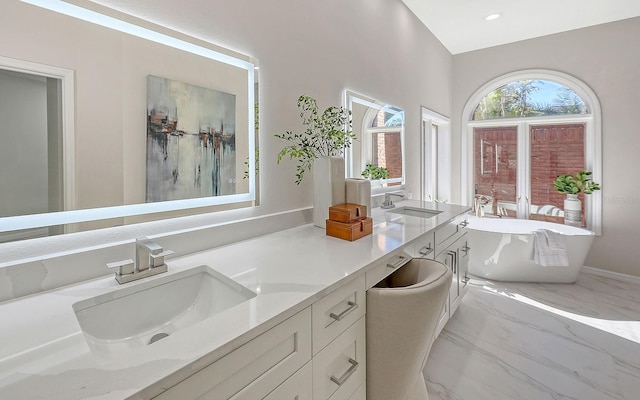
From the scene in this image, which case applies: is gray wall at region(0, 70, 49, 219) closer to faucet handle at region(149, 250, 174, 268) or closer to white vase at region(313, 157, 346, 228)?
faucet handle at region(149, 250, 174, 268)

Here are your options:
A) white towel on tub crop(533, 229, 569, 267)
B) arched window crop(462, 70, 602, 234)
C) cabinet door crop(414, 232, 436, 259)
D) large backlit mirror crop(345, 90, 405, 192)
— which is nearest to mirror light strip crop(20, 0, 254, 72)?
large backlit mirror crop(345, 90, 405, 192)

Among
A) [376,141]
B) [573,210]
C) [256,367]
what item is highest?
[376,141]

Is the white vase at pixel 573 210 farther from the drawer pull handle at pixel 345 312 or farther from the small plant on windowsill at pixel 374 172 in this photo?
the drawer pull handle at pixel 345 312

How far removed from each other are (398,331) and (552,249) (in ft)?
8.73

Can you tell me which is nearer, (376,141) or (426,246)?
(426,246)

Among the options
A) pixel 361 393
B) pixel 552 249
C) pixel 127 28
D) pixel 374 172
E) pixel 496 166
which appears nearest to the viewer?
pixel 127 28

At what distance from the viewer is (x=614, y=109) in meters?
3.29

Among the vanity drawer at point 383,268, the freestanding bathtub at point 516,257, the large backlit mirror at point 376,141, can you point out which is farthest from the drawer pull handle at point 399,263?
the freestanding bathtub at point 516,257

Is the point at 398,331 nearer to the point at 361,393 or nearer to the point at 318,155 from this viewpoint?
the point at 361,393

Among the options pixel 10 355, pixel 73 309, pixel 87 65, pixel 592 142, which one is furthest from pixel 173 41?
pixel 592 142

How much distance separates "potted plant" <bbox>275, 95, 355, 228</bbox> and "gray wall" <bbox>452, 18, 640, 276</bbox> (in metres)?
3.39

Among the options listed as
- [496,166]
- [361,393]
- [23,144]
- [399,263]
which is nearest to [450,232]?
[399,263]

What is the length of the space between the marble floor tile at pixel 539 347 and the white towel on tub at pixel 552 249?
301mm

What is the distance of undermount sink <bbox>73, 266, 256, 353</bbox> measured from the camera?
836 millimetres
